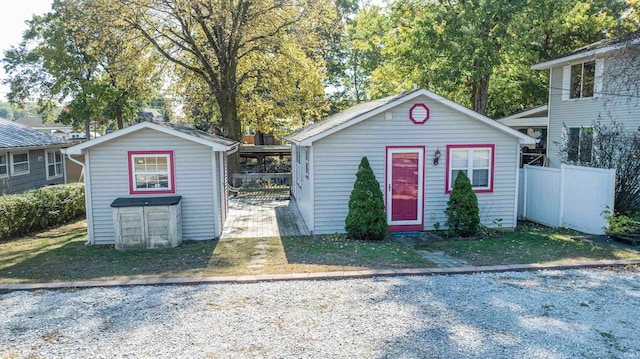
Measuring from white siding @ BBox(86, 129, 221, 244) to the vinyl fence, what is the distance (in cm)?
838

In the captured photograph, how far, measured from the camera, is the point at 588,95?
16688 millimetres

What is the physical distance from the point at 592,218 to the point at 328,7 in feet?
42.3

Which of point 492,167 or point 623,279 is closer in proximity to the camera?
point 623,279

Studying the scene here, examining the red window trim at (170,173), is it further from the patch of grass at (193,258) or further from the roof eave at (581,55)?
the roof eave at (581,55)

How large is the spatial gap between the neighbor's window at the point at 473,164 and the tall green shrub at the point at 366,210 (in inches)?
86.5

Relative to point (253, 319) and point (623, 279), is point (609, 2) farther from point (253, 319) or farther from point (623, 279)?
point (253, 319)

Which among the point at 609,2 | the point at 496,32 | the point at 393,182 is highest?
the point at 609,2

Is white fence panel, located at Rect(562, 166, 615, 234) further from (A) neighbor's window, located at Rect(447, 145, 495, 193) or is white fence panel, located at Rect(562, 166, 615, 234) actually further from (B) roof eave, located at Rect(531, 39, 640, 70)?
(B) roof eave, located at Rect(531, 39, 640, 70)

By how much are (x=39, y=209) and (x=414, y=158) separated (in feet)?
33.7

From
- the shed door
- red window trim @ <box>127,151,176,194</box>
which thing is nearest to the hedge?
red window trim @ <box>127,151,176,194</box>

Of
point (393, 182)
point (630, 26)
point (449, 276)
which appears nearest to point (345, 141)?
point (393, 182)

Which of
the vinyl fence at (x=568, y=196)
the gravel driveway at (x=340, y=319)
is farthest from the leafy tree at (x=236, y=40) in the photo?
the gravel driveway at (x=340, y=319)

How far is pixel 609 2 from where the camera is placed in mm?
23828

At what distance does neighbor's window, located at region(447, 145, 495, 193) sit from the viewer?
36.8ft
